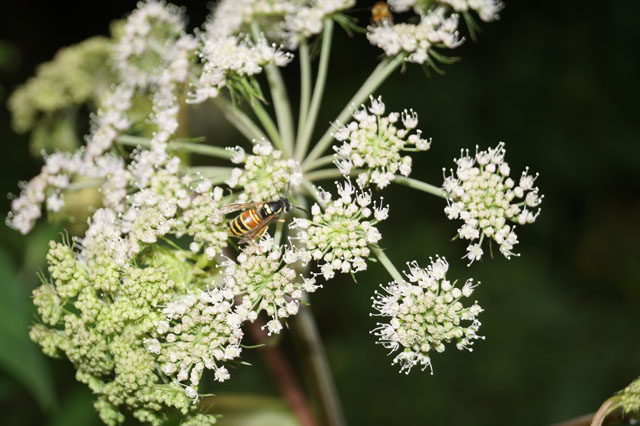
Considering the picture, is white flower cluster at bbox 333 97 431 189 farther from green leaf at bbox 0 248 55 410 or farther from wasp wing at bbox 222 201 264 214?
green leaf at bbox 0 248 55 410

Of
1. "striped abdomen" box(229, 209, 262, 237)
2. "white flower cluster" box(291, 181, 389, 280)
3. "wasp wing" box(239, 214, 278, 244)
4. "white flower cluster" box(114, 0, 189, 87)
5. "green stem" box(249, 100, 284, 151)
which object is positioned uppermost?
"white flower cluster" box(114, 0, 189, 87)

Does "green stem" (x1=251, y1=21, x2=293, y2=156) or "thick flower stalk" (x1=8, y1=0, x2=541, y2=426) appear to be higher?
"green stem" (x1=251, y1=21, x2=293, y2=156)

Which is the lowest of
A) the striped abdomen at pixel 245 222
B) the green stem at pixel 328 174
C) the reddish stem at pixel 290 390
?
the reddish stem at pixel 290 390

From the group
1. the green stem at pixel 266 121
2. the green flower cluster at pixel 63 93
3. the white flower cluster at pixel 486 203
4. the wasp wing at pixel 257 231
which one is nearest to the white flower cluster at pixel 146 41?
the green flower cluster at pixel 63 93

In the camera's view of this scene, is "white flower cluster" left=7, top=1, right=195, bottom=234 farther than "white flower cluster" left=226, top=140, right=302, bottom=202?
Yes

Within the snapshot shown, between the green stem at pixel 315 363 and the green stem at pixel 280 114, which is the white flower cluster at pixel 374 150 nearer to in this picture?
the green stem at pixel 280 114

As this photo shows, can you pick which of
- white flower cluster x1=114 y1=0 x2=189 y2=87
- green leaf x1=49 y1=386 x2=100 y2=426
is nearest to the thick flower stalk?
white flower cluster x1=114 y1=0 x2=189 y2=87
